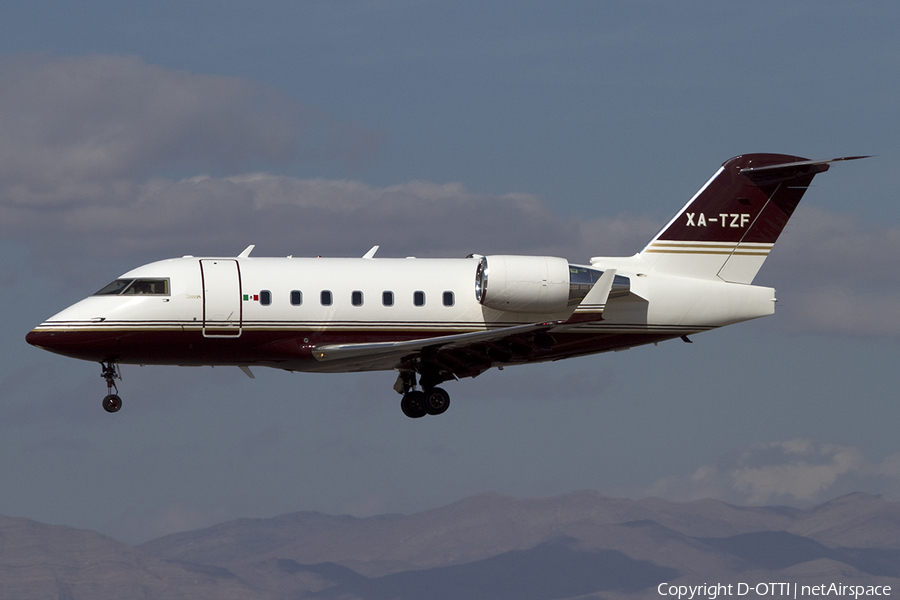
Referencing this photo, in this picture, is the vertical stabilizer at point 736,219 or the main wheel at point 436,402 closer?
the main wheel at point 436,402

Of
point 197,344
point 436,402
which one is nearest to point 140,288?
point 197,344

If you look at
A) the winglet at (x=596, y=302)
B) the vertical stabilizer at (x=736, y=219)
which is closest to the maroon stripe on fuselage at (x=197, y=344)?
the winglet at (x=596, y=302)

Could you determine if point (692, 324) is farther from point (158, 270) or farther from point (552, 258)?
point (158, 270)

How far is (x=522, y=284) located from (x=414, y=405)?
16.2 feet

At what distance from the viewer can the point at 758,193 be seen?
43.4m

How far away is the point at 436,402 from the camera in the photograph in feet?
135

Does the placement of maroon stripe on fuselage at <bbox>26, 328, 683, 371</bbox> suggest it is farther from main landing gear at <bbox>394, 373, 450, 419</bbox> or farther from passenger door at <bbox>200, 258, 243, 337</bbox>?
main landing gear at <bbox>394, 373, 450, 419</bbox>

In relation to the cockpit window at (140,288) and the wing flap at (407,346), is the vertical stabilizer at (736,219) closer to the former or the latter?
the wing flap at (407,346)

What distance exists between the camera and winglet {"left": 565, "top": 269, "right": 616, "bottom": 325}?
39469mm

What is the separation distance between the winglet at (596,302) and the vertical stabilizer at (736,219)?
133 inches

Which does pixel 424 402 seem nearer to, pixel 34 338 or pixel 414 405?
pixel 414 405

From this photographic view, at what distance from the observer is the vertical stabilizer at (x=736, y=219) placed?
141 feet

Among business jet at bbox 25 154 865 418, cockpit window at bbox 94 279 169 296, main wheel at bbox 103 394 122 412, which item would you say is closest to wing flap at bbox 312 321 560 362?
business jet at bbox 25 154 865 418

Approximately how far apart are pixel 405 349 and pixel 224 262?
5.67 m
